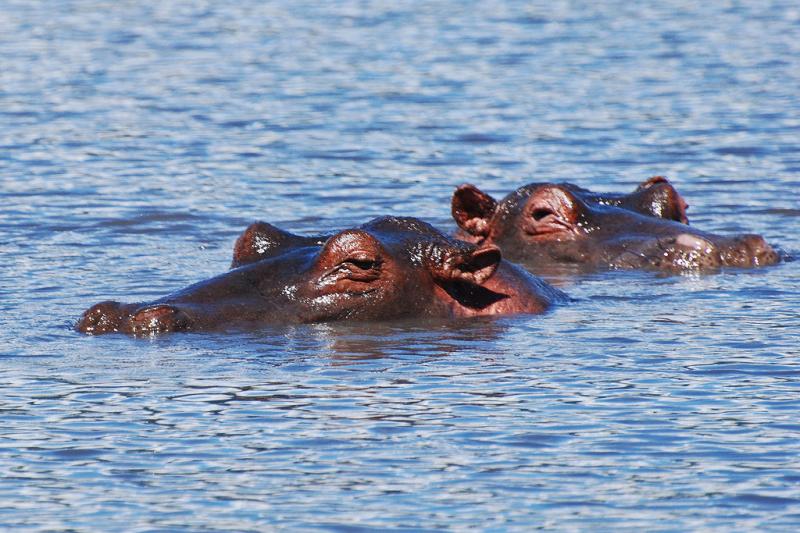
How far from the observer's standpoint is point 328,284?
1100cm

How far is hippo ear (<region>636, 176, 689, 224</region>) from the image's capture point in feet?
47.9

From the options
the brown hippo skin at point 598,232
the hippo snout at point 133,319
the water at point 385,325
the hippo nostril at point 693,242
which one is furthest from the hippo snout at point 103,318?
the hippo nostril at point 693,242

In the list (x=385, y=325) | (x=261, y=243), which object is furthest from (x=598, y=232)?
(x=261, y=243)

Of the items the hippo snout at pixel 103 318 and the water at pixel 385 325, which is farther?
the hippo snout at pixel 103 318

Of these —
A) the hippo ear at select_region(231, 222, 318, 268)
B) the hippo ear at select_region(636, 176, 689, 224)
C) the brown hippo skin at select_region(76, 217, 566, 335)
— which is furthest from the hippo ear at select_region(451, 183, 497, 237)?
the hippo ear at select_region(231, 222, 318, 268)

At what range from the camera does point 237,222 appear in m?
16.5

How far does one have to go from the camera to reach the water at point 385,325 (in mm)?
7844

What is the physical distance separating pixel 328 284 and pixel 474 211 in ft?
13.3

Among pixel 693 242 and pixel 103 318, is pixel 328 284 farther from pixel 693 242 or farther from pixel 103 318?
pixel 693 242

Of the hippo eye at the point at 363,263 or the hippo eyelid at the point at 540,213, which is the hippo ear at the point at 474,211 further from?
the hippo eye at the point at 363,263

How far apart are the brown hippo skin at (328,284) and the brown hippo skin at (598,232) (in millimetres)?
2795

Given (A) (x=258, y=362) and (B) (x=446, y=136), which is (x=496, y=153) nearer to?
(B) (x=446, y=136)

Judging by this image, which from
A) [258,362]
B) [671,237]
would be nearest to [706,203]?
[671,237]

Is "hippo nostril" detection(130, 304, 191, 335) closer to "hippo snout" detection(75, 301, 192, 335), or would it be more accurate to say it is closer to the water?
"hippo snout" detection(75, 301, 192, 335)
